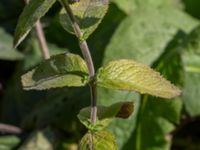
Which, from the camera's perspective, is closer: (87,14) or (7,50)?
(87,14)

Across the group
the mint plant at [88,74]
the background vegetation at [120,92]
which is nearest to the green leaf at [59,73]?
the mint plant at [88,74]

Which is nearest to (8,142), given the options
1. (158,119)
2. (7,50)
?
(7,50)

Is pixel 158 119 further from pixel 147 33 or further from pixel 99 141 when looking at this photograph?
pixel 99 141

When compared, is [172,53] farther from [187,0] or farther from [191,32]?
[187,0]

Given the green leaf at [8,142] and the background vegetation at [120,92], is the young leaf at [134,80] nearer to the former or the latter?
the background vegetation at [120,92]

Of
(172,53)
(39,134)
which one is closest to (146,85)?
(172,53)

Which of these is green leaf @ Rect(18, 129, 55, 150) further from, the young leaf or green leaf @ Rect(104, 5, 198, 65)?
the young leaf

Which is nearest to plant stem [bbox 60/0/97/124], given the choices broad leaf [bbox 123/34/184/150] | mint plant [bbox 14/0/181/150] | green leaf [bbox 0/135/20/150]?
mint plant [bbox 14/0/181/150]
